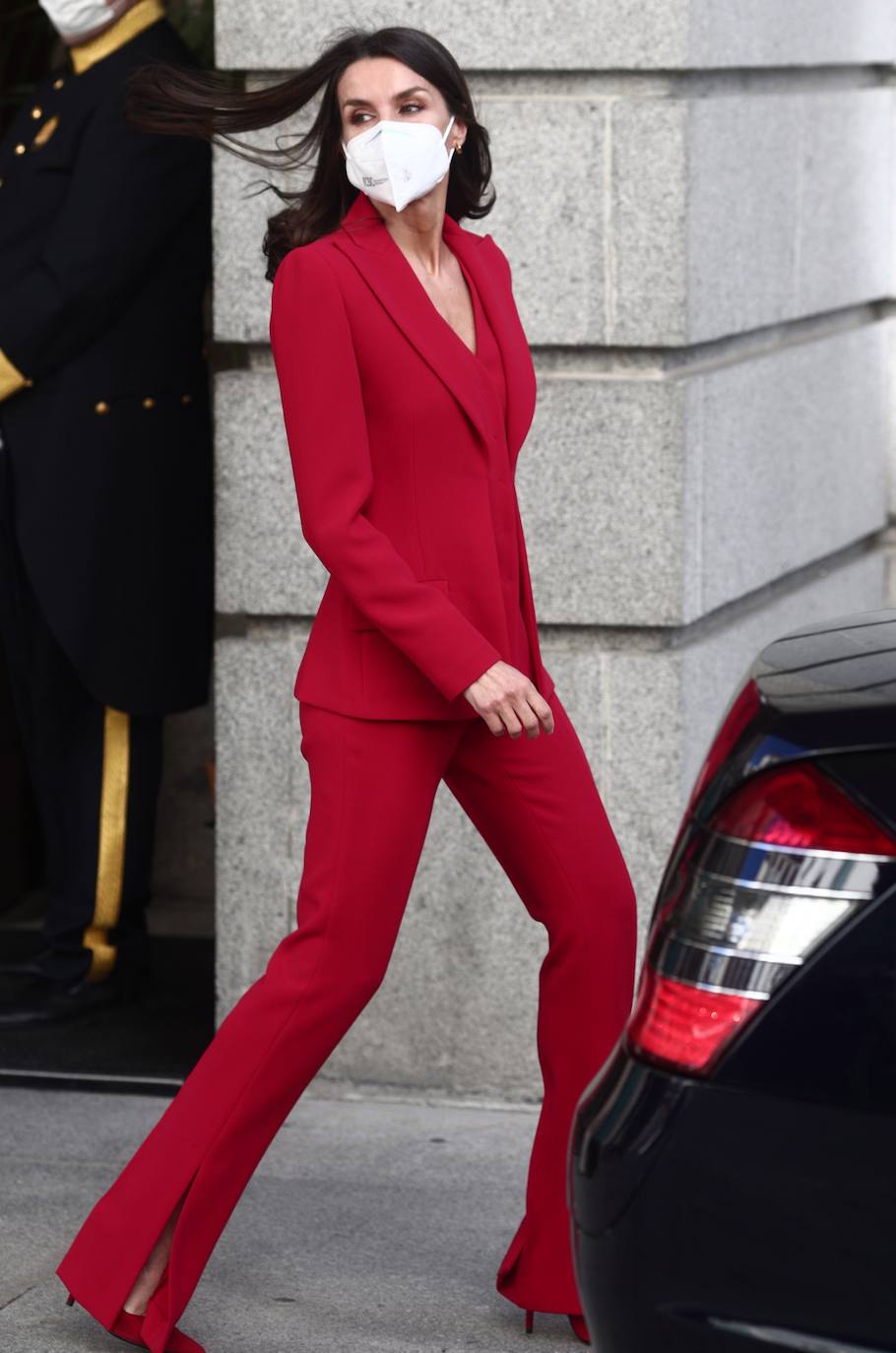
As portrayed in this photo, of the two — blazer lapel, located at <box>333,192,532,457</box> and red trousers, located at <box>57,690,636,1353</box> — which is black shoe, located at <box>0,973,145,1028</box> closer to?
red trousers, located at <box>57,690,636,1353</box>

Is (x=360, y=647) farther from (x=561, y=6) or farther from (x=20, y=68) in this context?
(x=20, y=68)

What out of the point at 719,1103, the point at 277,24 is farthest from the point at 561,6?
the point at 719,1103

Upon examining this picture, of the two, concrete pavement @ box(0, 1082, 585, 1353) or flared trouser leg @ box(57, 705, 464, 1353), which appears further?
concrete pavement @ box(0, 1082, 585, 1353)

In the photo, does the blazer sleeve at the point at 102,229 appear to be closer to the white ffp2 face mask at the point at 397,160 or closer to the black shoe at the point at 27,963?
the black shoe at the point at 27,963

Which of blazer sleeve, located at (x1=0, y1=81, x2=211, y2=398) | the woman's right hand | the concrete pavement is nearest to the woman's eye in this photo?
the woman's right hand

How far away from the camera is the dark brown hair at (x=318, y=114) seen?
3369mm

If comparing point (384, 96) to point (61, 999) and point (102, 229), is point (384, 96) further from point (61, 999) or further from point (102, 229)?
point (61, 999)

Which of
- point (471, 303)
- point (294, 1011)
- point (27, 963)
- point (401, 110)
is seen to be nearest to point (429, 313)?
point (471, 303)

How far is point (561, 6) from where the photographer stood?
4.49 m

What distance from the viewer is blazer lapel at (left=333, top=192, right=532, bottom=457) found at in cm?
328

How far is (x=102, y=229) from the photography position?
503 centimetres

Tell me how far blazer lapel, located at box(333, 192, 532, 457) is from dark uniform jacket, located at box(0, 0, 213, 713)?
5.59ft

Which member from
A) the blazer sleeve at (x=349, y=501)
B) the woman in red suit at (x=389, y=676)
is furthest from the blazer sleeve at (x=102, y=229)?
the blazer sleeve at (x=349, y=501)

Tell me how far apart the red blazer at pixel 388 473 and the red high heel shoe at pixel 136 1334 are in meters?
0.96
